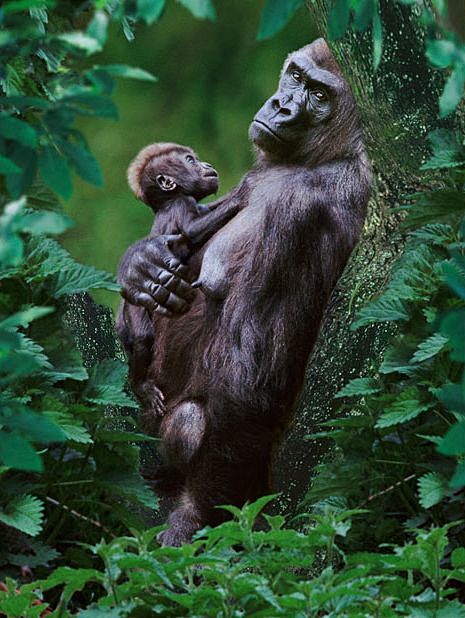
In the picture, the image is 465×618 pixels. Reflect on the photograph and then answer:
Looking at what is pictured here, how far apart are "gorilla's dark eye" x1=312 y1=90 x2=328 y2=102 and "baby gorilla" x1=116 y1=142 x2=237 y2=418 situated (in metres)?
0.30

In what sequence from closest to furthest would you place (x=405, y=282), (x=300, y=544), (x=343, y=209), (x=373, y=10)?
1. (x=373, y=10)
2. (x=300, y=544)
3. (x=405, y=282)
4. (x=343, y=209)

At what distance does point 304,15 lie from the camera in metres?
3.71

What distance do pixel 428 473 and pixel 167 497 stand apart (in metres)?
0.69

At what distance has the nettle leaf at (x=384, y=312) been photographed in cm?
216

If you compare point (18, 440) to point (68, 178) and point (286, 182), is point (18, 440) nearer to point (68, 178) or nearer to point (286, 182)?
point (68, 178)

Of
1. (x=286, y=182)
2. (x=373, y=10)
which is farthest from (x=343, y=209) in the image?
(x=373, y=10)

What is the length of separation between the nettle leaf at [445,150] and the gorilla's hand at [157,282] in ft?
2.05

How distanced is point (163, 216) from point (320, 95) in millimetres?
458

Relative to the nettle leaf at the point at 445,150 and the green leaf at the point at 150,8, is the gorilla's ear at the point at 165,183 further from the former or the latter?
the green leaf at the point at 150,8

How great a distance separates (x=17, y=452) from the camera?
3.69 feet

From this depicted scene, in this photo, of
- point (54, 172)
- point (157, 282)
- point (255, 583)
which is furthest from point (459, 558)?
point (157, 282)

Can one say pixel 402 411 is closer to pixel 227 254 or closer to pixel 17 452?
pixel 227 254

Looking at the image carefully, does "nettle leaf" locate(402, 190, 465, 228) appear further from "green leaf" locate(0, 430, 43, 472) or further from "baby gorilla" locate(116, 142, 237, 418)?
"green leaf" locate(0, 430, 43, 472)

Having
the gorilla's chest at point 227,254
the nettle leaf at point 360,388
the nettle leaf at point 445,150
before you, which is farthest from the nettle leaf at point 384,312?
the gorilla's chest at point 227,254
